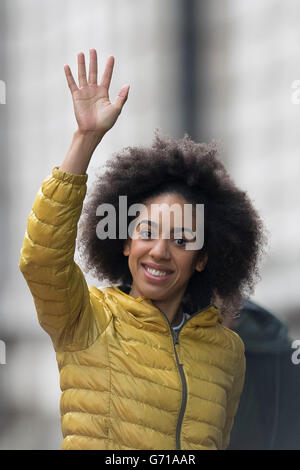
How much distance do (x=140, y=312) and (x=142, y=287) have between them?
0.18 ft

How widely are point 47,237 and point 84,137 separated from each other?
8.5 inches

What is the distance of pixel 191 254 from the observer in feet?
6.27

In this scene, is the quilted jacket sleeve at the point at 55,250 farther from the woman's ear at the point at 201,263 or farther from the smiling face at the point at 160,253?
the woman's ear at the point at 201,263

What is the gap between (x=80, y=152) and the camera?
1.70 metres

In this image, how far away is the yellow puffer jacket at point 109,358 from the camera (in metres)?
1.68

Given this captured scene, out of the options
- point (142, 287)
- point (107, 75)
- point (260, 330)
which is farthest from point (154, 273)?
point (260, 330)

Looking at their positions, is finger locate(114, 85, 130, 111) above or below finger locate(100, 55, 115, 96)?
below

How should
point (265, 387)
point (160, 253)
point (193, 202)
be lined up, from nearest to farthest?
point (160, 253), point (193, 202), point (265, 387)

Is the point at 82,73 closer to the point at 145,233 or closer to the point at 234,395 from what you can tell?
the point at 145,233

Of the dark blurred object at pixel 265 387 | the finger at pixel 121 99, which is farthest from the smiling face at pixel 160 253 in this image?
the dark blurred object at pixel 265 387

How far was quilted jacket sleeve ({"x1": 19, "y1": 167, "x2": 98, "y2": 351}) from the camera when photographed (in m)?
1.67

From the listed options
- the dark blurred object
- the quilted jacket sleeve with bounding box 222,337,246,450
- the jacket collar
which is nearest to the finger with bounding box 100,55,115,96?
the jacket collar

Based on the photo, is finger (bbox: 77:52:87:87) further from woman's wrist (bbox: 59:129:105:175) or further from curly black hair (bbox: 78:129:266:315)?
curly black hair (bbox: 78:129:266:315)
